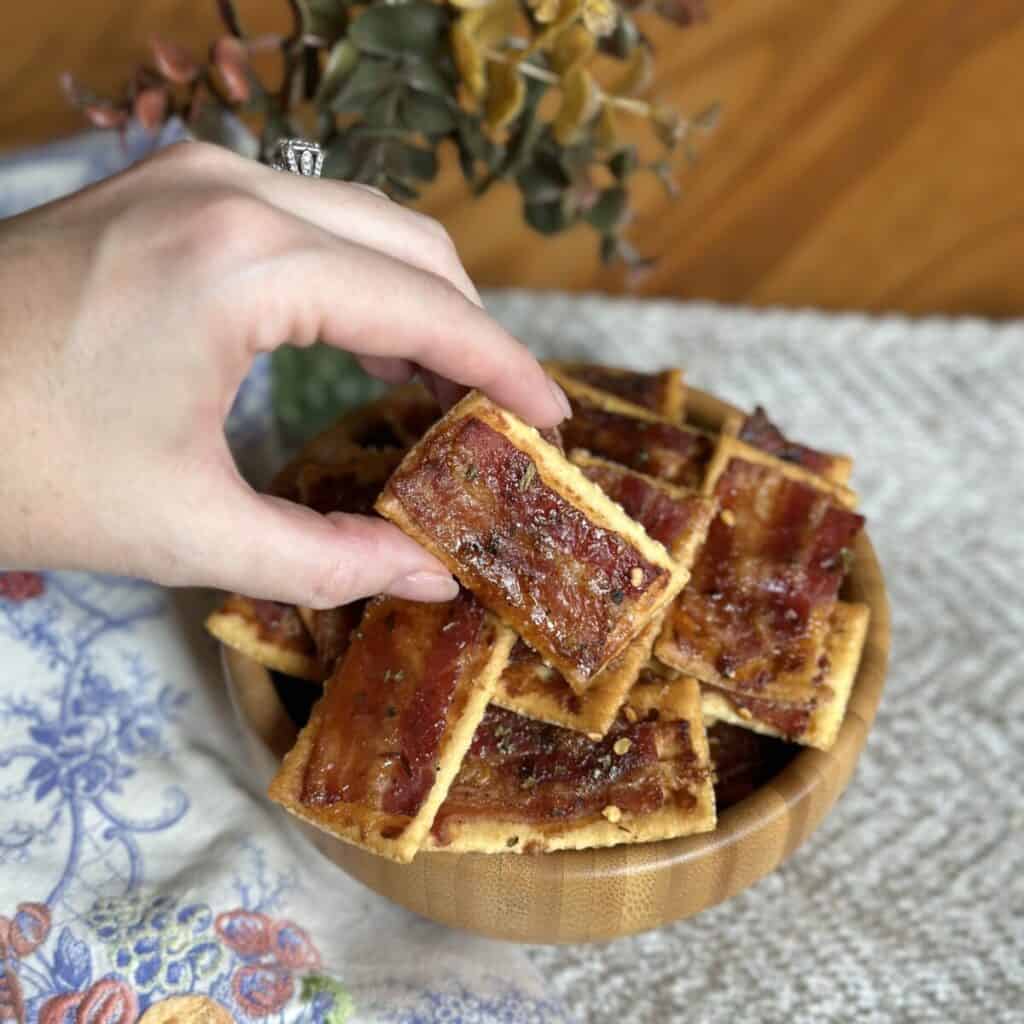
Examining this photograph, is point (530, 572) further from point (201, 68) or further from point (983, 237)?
point (983, 237)

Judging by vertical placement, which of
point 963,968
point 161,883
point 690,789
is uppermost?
point 690,789

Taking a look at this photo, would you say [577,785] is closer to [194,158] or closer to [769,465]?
[769,465]

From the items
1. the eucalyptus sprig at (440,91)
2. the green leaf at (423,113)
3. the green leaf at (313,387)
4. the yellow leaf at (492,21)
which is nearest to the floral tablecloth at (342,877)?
the green leaf at (313,387)

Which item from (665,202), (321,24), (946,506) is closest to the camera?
(321,24)

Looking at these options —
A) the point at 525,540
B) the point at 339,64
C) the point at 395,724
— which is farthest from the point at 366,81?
the point at 395,724

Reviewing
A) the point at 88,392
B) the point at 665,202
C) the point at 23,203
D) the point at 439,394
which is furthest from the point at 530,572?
the point at 665,202

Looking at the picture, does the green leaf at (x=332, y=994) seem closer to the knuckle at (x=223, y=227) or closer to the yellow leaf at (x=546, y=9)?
the knuckle at (x=223, y=227)
